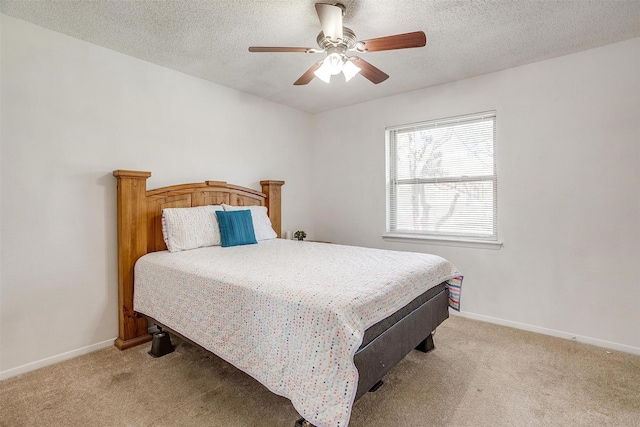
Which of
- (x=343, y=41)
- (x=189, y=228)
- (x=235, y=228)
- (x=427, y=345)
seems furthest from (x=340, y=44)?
(x=427, y=345)

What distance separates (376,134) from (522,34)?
5.80 feet

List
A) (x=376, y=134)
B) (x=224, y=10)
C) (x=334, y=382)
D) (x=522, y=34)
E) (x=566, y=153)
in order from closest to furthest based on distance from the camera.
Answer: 1. (x=334, y=382)
2. (x=224, y=10)
3. (x=522, y=34)
4. (x=566, y=153)
5. (x=376, y=134)

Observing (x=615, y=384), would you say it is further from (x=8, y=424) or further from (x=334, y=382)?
(x=8, y=424)

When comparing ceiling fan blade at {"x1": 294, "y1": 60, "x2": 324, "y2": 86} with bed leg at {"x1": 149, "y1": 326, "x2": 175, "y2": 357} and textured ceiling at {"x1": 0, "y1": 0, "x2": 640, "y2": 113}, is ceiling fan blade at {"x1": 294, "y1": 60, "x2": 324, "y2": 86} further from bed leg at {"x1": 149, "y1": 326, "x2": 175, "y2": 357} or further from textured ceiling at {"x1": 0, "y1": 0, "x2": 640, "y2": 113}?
bed leg at {"x1": 149, "y1": 326, "x2": 175, "y2": 357}

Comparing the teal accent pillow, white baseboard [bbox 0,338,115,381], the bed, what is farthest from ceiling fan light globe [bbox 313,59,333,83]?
white baseboard [bbox 0,338,115,381]

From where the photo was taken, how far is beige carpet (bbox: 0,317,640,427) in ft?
5.49

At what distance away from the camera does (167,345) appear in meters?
2.39

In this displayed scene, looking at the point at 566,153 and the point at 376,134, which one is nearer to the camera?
the point at 566,153

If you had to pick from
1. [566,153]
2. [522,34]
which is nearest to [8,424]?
[522,34]

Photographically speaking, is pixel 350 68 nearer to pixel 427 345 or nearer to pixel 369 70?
pixel 369 70

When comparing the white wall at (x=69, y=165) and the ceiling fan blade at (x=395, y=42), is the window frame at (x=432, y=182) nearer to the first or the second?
the ceiling fan blade at (x=395, y=42)

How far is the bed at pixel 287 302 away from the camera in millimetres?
1295

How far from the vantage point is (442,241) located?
3.37 m

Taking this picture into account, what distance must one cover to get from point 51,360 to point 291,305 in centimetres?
214
